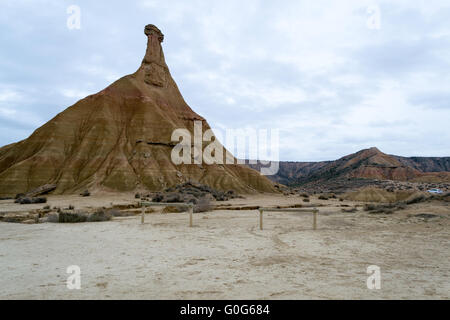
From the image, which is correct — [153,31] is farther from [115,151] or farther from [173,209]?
[173,209]

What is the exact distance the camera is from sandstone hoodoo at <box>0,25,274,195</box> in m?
32.8

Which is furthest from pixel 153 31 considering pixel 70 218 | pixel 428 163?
pixel 428 163

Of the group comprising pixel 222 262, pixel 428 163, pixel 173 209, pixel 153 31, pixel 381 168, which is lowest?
pixel 173 209

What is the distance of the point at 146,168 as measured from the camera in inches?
1425

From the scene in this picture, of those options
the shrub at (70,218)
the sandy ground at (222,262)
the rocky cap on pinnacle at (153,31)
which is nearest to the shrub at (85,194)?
the shrub at (70,218)

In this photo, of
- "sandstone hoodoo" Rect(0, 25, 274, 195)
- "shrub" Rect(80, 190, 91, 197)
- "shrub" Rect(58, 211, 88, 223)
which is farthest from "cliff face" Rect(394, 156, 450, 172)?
"shrub" Rect(58, 211, 88, 223)

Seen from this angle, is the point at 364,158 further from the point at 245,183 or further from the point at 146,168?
the point at 146,168

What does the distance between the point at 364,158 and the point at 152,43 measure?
65.9 meters

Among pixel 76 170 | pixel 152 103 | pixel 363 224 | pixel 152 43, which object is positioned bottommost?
pixel 363 224

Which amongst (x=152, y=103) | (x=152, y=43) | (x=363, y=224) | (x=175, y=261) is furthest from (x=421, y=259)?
(x=152, y=43)

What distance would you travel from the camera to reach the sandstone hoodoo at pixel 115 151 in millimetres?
32844

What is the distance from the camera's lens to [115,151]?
1485 inches

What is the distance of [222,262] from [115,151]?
34856 mm

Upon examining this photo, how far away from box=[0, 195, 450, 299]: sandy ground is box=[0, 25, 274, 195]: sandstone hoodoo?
79.3 feet
